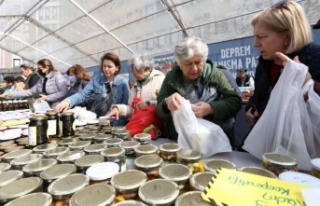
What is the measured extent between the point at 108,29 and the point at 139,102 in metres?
5.37

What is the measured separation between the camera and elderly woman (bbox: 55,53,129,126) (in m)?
1.85

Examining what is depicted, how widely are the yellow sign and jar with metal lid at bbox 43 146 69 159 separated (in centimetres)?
59

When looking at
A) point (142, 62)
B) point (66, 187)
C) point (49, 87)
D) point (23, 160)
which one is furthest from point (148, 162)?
point (49, 87)

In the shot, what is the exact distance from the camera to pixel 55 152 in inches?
31.3

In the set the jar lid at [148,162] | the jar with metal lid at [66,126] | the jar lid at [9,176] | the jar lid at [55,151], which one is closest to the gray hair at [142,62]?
the jar with metal lid at [66,126]

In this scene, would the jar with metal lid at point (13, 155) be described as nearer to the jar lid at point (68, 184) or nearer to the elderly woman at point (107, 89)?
the jar lid at point (68, 184)

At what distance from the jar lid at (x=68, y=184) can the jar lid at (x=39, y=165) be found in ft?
0.43

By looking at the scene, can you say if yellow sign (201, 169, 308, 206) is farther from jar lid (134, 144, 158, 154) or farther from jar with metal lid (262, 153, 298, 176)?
jar lid (134, 144, 158, 154)

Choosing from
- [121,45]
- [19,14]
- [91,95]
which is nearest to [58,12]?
[19,14]

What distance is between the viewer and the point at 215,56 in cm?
557

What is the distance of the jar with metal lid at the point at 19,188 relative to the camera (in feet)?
1.64

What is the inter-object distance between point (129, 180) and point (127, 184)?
2 cm

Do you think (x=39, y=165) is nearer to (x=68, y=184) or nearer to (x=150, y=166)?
(x=68, y=184)

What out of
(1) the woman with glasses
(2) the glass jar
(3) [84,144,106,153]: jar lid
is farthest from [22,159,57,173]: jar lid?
(1) the woman with glasses
